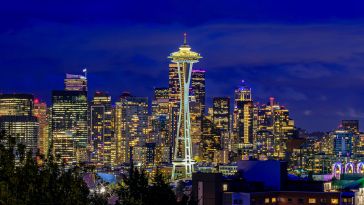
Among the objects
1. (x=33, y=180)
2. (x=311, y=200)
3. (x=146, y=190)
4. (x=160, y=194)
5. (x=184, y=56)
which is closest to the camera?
(x=33, y=180)

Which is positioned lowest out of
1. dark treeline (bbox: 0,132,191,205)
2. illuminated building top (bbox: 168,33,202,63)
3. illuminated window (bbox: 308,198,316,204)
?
illuminated window (bbox: 308,198,316,204)

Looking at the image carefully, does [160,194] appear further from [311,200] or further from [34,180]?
[311,200]

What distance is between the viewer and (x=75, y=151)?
192250mm

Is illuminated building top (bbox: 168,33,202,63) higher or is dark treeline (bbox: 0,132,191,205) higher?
illuminated building top (bbox: 168,33,202,63)

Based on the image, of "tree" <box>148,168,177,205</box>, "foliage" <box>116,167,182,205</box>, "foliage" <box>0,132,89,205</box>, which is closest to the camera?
"foliage" <box>0,132,89,205</box>

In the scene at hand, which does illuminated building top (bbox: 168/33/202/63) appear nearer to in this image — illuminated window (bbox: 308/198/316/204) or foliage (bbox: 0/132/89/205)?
illuminated window (bbox: 308/198/316/204)

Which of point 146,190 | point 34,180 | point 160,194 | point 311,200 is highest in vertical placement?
point 34,180

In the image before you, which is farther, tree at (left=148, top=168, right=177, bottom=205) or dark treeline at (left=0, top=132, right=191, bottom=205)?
tree at (left=148, top=168, right=177, bottom=205)

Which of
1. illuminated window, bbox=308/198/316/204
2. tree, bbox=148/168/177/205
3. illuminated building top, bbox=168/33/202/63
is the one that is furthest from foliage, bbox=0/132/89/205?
illuminated building top, bbox=168/33/202/63

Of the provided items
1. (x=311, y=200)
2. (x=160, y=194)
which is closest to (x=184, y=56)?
(x=311, y=200)

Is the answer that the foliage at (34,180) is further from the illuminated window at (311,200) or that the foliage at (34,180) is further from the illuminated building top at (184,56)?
the illuminated building top at (184,56)

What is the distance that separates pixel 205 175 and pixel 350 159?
4751 inches

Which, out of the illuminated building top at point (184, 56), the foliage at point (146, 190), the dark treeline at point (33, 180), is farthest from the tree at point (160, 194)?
the illuminated building top at point (184, 56)

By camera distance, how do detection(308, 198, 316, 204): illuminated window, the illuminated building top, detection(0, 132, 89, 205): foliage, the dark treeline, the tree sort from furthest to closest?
the illuminated building top → detection(308, 198, 316, 204): illuminated window → the tree → detection(0, 132, 89, 205): foliage → the dark treeline
